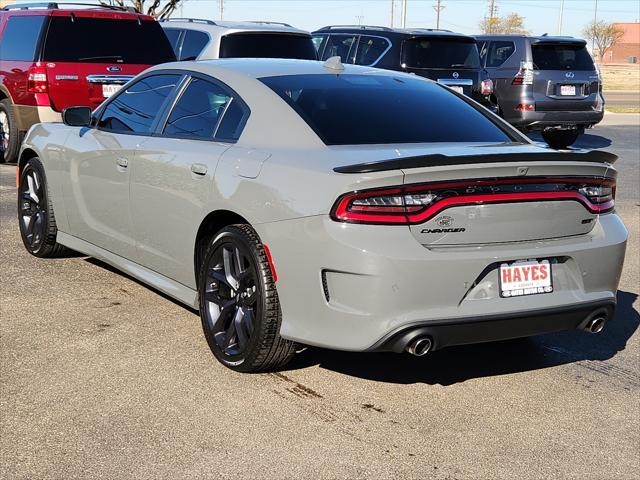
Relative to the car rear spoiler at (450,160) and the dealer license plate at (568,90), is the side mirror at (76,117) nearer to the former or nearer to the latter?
the car rear spoiler at (450,160)

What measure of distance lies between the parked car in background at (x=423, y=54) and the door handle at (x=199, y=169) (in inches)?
407

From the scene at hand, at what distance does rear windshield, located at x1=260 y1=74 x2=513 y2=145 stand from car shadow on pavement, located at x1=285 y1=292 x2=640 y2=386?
3.90 ft

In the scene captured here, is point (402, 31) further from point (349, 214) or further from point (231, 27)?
point (349, 214)

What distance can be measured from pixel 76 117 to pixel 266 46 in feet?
23.3

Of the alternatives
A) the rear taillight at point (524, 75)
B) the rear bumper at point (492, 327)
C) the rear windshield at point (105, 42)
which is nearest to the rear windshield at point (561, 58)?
the rear taillight at point (524, 75)

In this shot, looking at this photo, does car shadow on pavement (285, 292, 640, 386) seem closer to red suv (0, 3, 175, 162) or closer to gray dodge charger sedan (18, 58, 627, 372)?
gray dodge charger sedan (18, 58, 627, 372)

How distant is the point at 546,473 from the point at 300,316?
1298 millimetres

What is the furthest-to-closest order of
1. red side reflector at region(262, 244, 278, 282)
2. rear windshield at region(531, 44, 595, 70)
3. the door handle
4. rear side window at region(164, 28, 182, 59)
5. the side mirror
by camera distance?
rear windshield at region(531, 44, 595, 70) → rear side window at region(164, 28, 182, 59) → the side mirror → the door handle → red side reflector at region(262, 244, 278, 282)

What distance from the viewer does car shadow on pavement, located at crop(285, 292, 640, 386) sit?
203 inches

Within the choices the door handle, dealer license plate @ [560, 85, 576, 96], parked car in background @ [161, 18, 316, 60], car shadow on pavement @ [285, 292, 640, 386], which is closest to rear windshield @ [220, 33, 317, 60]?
parked car in background @ [161, 18, 316, 60]

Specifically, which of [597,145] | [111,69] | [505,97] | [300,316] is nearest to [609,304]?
[300,316]

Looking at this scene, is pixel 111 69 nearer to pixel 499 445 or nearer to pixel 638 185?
pixel 638 185

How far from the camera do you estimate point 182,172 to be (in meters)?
5.42

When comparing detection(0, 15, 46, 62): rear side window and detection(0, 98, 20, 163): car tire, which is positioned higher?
detection(0, 15, 46, 62): rear side window
